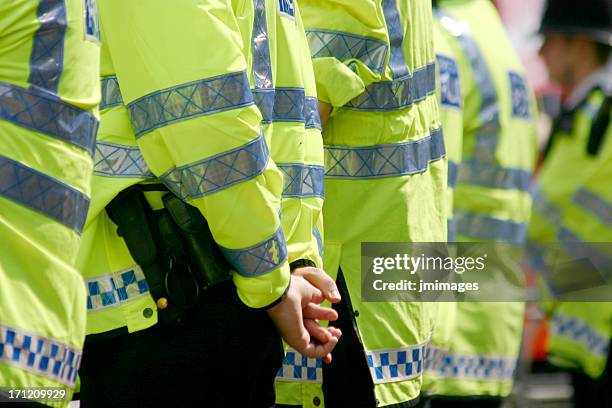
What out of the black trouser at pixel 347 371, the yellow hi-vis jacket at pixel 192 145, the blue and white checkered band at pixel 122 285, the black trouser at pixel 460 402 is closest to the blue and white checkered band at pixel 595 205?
the black trouser at pixel 460 402

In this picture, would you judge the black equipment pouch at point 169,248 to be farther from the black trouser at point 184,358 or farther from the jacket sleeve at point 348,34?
the jacket sleeve at point 348,34

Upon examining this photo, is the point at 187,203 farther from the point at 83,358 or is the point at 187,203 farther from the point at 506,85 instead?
the point at 506,85

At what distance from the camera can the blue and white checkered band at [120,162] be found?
286 cm

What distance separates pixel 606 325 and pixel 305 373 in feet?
7.69

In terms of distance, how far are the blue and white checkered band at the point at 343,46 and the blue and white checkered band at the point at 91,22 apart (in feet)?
4.06

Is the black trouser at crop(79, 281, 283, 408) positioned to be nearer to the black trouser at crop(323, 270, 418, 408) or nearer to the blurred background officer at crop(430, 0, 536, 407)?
the black trouser at crop(323, 270, 418, 408)

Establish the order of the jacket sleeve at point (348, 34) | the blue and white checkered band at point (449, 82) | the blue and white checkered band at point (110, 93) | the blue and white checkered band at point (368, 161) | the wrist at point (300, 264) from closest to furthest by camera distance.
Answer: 1. the blue and white checkered band at point (110, 93)
2. the wrist at point (300, 264)
3. the jacket sleeve at point (348, 34)
4. the blue and white checkered band at point (368, 161)
5. the blue and white checkered band at point (449, 82)

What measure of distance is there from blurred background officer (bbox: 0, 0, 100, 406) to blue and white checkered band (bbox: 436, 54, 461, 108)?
2.55m

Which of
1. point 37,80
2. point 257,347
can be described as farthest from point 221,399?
point 37,80

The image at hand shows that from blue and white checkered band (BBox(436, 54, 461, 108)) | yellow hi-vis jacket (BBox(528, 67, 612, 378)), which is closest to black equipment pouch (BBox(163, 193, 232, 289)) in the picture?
blue and white checkered band (BBox(436, 54, 461, 108))

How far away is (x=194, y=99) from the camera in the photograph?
2.76m

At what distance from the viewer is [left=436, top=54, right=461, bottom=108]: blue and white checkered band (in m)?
4.87

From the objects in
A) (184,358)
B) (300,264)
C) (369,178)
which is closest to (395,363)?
(369,178)

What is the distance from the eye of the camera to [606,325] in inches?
226
